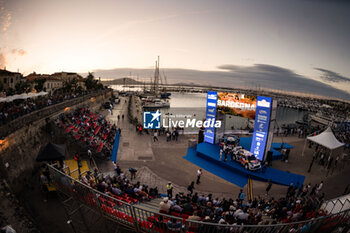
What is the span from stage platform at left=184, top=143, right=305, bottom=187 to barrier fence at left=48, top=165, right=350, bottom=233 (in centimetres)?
642

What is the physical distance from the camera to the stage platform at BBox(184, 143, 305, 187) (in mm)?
14384

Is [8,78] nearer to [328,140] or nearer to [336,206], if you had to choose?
[336,206]

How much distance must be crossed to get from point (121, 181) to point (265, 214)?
8.10 meters

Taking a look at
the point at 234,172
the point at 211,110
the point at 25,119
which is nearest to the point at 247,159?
the point at 234,172

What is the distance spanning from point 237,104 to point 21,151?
62.6 feet

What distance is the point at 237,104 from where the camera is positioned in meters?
19.0

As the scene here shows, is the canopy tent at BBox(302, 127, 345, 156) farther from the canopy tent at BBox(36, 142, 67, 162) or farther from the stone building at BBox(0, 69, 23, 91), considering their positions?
the stone building at BBox(0, 69, 23, 91)

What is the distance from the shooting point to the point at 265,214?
937 centimetres

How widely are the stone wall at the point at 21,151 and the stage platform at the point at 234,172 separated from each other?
1276cm

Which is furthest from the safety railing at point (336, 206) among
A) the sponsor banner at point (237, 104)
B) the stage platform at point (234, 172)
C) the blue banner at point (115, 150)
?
the blue banner at point (115, 150)

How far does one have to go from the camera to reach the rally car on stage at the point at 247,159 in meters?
15.1

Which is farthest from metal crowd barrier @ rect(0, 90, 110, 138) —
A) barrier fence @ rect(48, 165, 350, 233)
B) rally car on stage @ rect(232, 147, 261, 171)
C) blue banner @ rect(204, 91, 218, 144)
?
rally car on stage @ rect(232, 147, 261, 171)

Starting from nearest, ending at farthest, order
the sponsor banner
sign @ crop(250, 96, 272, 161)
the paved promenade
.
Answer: the paved promenade → sign @ crop(250, 96, 272, 161) → the sponsor banner

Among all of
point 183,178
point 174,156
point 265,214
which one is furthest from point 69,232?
point 174,156
